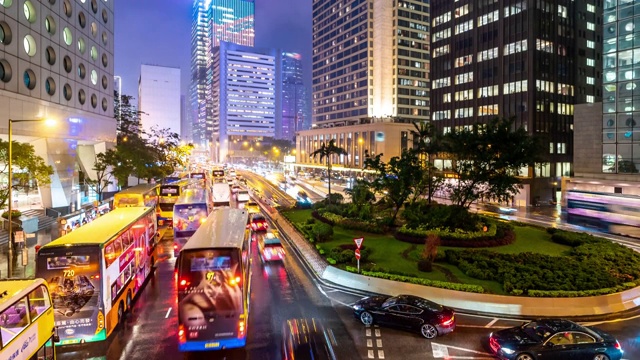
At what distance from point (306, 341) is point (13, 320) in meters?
8.38

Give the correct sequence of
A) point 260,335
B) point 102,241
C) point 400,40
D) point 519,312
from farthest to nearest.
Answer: point 400,40
point 519,312
point 260,335
point 102,241

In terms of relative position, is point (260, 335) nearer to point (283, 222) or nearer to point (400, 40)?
point (283, 222)

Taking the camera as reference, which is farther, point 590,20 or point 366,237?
point 590,20

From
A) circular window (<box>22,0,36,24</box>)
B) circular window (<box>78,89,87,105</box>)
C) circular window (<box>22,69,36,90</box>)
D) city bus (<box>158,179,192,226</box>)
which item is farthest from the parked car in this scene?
circular window (<box>78,89,87,105</box>)

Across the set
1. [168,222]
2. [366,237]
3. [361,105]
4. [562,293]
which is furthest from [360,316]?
[361,105]

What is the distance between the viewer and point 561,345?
13.3 metres

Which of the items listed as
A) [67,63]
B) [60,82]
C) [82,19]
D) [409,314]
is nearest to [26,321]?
[409,314]

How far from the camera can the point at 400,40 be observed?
389 ft

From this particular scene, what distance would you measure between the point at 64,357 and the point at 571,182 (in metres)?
50.2

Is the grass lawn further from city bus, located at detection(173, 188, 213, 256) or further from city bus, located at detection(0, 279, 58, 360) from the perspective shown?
city bus, located at detection(0, 279, 58, 360)

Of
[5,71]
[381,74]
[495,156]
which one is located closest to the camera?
[495,156]

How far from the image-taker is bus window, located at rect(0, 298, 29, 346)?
932cm

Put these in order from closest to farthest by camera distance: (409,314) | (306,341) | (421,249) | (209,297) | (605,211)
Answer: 1. (209,297)
2. (306,341)
3. (409,314)
4. (421,249)
5. (605,211)

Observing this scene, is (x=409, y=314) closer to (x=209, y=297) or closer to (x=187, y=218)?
(x=209, y=297)
